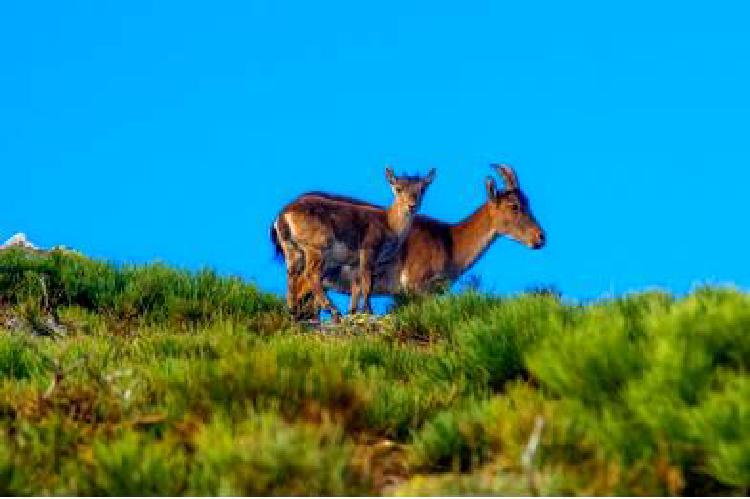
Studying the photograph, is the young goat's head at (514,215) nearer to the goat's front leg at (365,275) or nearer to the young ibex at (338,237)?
the young ibex at (338,237)

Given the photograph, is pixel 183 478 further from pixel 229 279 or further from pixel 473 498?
pixel 229 279

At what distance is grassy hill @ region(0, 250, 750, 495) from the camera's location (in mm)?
7117

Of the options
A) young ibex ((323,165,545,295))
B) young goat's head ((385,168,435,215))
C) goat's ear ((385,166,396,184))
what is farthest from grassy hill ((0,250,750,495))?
young ibex ((323,165,545,295))

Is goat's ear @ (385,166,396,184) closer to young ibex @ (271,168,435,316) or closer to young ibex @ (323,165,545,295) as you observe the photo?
young ibex @ (271,168,435,316)

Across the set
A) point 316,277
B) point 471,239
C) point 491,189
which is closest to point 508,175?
point 491,189

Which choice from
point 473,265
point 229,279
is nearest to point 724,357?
point 229,279

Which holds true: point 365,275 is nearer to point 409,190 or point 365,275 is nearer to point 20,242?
point 409,190

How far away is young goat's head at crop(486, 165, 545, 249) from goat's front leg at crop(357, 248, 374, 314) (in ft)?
9.63

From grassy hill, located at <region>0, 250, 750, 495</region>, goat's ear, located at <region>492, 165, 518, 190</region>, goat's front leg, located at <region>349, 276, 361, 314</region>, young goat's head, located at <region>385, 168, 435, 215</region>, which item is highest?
goat's ear, located at <region>492, 165, 518, 190</region>

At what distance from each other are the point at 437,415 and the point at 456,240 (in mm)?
12319

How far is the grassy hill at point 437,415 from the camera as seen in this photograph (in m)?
7.12

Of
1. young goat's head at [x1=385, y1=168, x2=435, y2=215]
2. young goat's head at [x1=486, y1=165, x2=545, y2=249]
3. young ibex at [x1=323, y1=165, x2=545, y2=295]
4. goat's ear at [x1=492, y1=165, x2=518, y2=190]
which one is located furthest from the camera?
young goat's head at [x1=486, y1=165, x2=545, y2=249]

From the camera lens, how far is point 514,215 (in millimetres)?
21156

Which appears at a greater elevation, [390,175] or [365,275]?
[390,175]
